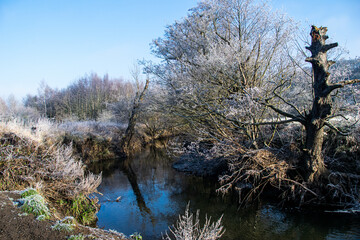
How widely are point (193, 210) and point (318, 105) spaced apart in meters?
4.74

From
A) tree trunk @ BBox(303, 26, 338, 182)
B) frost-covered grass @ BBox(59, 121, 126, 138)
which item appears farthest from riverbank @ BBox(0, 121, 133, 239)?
frost-covered grass @ BBox(59, 121, 126, 138)

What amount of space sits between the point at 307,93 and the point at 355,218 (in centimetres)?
450

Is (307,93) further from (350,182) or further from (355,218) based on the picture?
(355,218)

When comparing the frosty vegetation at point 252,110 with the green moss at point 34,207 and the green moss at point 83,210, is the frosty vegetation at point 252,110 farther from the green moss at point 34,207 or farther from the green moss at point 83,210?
the green moss at point 34,207

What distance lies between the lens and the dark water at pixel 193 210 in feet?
19.9

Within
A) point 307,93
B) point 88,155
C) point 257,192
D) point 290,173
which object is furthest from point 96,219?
point 88,155

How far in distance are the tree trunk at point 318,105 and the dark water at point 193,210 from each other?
137 cm

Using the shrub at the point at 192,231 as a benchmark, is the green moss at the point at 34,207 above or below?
above

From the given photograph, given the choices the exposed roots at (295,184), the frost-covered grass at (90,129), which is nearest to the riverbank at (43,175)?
the exposed roots at (295,184)

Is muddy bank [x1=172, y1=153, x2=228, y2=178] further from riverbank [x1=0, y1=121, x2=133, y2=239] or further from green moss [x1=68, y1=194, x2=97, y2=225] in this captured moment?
riverbank [x1=0, y1=121, x2=133, y2=239]

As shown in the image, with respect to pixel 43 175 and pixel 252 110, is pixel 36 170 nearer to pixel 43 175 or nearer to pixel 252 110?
pixel 43 175

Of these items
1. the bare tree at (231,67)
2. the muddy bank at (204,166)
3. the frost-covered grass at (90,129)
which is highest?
the bare tree at (231,67)

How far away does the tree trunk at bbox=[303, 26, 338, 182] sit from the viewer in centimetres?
656

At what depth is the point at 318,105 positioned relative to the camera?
665cm
